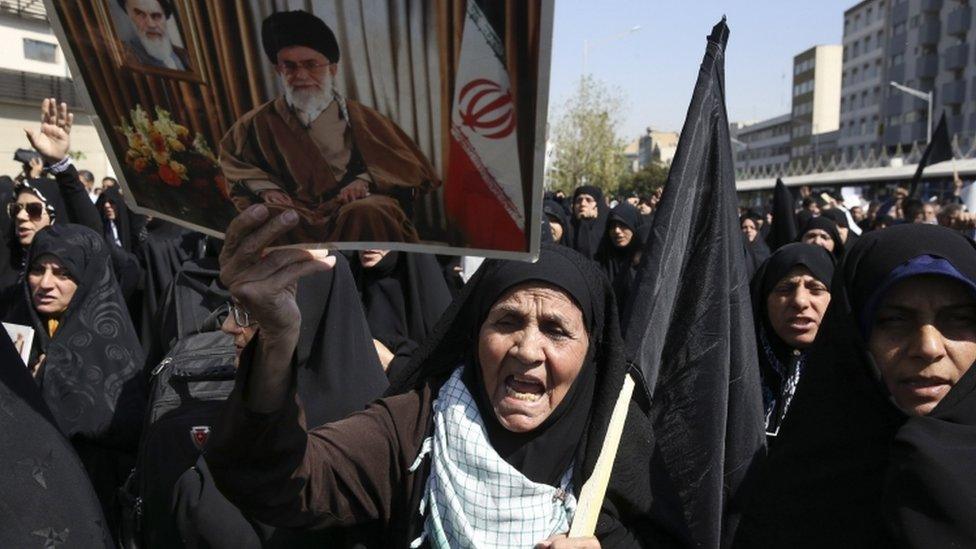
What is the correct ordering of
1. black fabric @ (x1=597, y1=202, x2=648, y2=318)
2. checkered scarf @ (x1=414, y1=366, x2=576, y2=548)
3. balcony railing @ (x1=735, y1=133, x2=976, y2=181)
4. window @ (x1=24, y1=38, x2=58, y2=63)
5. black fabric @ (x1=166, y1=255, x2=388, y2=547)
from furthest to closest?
balcony railing @ (x1=735, y1=133, x2=976, y2=181), window @ (x1=24, y1=38, x2=58, y2=63), black fabric @ (x1=597, y1=202, x2=648, y2=318), black fabric @ (x1=166, y1=255, x2=388, y2=547), checkered scarf @ (x1=414, y1=366, x2=576, y2=548)

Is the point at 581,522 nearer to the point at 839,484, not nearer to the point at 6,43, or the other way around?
the point at 839,484

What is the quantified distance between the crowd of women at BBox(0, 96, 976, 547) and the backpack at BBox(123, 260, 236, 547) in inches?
3.0

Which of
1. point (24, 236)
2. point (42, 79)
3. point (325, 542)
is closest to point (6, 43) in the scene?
point (42, 79)

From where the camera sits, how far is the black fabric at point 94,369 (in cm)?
359

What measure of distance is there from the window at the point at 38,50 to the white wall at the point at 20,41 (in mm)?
120

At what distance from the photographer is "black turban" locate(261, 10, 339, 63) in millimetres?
1530

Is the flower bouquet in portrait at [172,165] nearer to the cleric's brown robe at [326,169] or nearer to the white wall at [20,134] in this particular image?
the cleric's brown robe at [326,169]

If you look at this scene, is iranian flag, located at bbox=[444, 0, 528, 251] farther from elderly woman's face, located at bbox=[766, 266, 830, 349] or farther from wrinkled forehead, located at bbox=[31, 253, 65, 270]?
wrinkled forehead, located at bbox=[31, 253, 65, 270]

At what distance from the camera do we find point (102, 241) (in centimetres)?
445

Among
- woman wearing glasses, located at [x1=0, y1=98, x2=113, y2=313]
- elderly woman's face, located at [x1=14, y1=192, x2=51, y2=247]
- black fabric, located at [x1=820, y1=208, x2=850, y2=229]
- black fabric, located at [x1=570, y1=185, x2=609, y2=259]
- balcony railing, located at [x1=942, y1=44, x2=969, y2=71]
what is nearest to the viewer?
woman wearing glasses, located at [x1=0, y1=98, x2=113, y2=313]

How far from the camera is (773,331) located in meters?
3.80

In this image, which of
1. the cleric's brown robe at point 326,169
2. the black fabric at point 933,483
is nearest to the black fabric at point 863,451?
the black fabric at point 933,483

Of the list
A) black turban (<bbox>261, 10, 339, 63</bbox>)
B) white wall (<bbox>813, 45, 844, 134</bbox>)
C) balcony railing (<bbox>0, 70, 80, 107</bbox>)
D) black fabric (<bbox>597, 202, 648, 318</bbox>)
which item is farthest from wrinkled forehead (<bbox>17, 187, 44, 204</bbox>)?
white wall (<bbox>813, 45, 844, 134</bbox>)

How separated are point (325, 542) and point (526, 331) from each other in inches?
29.2
